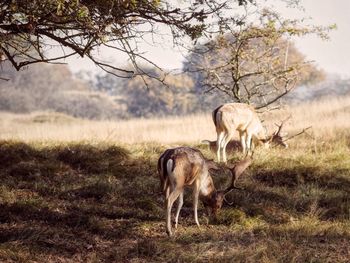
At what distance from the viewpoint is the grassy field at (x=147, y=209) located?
6.43 meters

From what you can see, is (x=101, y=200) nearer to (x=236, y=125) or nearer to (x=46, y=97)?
(x=236, y=125)

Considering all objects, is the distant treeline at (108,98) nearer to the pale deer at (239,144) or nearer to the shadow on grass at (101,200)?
the pale deer at (239,144)

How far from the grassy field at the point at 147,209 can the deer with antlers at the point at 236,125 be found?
608mm

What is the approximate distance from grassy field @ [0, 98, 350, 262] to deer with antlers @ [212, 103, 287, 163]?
0.61 meters

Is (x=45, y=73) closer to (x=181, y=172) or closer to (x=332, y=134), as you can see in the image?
(x=332, y=134)

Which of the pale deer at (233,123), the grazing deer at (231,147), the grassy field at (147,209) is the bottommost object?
the grassy field at (147,209)

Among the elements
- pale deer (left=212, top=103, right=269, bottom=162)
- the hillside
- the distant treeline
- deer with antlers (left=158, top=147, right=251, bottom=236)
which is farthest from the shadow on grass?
the hillside

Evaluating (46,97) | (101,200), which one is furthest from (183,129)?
(46,97)

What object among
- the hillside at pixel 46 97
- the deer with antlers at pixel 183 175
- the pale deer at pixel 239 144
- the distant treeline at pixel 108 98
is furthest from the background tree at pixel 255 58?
the hillside at pixel 46 97

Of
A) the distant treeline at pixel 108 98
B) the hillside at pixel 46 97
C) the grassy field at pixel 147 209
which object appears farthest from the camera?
the hillside at pixel 46 97

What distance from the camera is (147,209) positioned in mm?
8445

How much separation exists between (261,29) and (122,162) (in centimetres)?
495

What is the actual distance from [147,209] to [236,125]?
13.6 feet

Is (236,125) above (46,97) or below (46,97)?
below
